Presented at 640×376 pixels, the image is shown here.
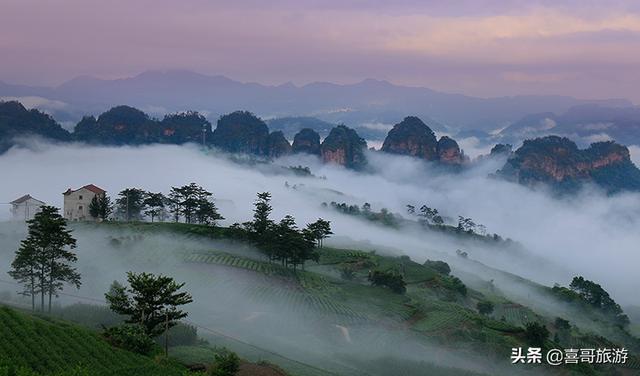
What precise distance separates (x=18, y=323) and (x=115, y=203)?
63.8 meters

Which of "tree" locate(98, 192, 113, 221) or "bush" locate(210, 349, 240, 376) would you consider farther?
"tree" locate(98, 192, 113, 221)

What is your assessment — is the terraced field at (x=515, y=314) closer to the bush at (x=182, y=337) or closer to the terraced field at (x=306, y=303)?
the terraced field at (x=306, y=303)

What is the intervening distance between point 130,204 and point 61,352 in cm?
6308

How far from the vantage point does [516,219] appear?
19312 centimetres

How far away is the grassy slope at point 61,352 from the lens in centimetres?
2662

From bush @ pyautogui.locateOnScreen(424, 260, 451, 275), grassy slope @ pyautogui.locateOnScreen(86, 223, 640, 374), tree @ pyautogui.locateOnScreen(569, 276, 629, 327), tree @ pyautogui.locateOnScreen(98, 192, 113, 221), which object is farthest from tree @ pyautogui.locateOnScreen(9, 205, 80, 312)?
tree @ pyautogui.locateOnScreen(569, 276, 629, 327)

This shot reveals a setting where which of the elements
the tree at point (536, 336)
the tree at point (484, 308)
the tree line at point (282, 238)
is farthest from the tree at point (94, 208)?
the tree at point (536, 336)

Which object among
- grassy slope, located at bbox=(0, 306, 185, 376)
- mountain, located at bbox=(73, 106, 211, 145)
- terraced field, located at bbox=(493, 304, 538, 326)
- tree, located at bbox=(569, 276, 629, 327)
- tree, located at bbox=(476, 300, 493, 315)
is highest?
mountain, located at bbox=(73, 106, 211, 145)

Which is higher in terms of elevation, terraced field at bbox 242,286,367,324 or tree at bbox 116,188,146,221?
tree at bbox 116,188,146,221

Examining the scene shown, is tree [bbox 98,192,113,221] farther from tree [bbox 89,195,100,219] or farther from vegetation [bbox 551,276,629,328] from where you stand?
vegetation [bbox 551,276,629,328]

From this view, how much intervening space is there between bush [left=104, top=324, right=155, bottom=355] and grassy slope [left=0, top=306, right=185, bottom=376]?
76cm

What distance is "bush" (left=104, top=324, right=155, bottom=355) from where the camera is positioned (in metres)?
31.8

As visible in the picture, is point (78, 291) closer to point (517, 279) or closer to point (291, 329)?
point (291, 329)

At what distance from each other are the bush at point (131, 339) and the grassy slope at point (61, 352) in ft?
2.50
